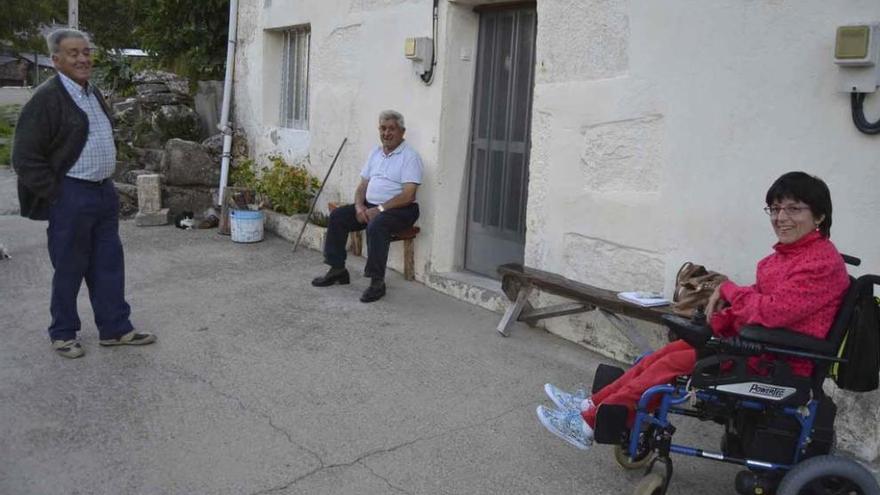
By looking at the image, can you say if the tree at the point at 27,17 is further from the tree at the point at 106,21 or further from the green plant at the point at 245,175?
the green plant at the point at 245,175

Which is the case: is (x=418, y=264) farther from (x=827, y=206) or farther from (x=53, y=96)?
(x=827, y=206)

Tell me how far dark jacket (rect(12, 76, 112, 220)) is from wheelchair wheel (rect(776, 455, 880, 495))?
3.88 meters

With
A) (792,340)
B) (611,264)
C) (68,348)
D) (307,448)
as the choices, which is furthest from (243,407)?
(792,340)

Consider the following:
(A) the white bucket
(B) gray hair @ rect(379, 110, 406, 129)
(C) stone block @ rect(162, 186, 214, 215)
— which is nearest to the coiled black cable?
(B) gray hair @ rect(379, 110, 406, 129)

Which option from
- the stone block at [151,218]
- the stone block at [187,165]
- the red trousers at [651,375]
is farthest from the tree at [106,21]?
the red trousers at [651,375]

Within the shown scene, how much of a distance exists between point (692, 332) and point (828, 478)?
27.1 inches

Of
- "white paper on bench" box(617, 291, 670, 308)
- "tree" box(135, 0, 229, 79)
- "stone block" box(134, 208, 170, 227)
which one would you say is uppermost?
"tree" box(135, 0, 229, 79)

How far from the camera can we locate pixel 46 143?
430 centimetres

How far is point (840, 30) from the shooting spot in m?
3.61

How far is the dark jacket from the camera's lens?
4.26m

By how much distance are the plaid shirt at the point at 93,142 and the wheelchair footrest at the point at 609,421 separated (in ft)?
10.3

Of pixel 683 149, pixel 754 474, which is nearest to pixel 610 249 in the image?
pixel 683 149

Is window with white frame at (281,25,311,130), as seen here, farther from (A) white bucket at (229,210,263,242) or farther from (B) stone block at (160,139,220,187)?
(A) white bucket at (229,210,263,242)

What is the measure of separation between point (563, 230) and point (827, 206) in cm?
234
